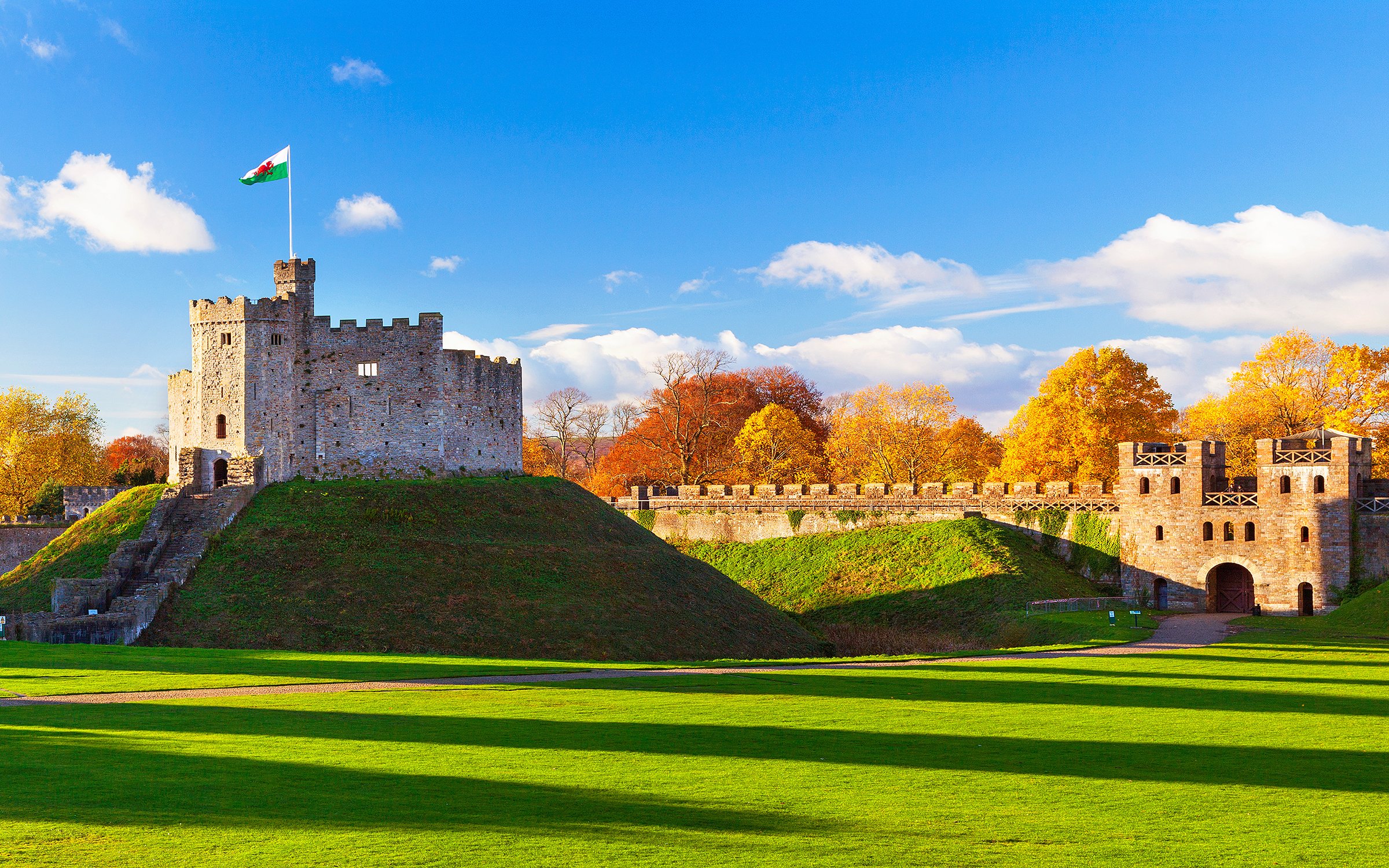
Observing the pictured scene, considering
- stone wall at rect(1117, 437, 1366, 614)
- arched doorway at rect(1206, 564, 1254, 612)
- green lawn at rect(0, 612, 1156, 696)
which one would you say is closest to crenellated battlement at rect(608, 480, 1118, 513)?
stone wall at rect(1117, 437, 1366, 614)

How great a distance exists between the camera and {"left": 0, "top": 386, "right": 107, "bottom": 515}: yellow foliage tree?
71875 millimetres

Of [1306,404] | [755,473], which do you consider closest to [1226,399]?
[1306,404]

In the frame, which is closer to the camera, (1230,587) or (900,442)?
(1230,587)

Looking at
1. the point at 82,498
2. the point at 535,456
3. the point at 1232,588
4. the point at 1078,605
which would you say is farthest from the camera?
the point at 535,456

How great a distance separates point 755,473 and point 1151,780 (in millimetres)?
63550

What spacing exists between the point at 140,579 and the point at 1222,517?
41.5 metres

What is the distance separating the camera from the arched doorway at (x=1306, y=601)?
46438 millimetres

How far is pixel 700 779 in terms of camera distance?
13703mm

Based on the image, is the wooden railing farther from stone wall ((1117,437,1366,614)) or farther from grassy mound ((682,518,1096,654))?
grassy mound ((682,518,1096,654))

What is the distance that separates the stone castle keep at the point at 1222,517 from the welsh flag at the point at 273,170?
111 feet

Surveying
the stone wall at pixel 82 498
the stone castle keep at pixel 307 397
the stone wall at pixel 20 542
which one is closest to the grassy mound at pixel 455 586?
the stone castle keep at pixel 307 397

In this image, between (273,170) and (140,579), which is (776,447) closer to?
(273,170)

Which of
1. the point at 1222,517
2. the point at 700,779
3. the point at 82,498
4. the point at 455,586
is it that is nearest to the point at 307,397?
the point at 455,586

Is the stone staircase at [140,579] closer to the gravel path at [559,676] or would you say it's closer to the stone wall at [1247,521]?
the gravel path at [559,676]
